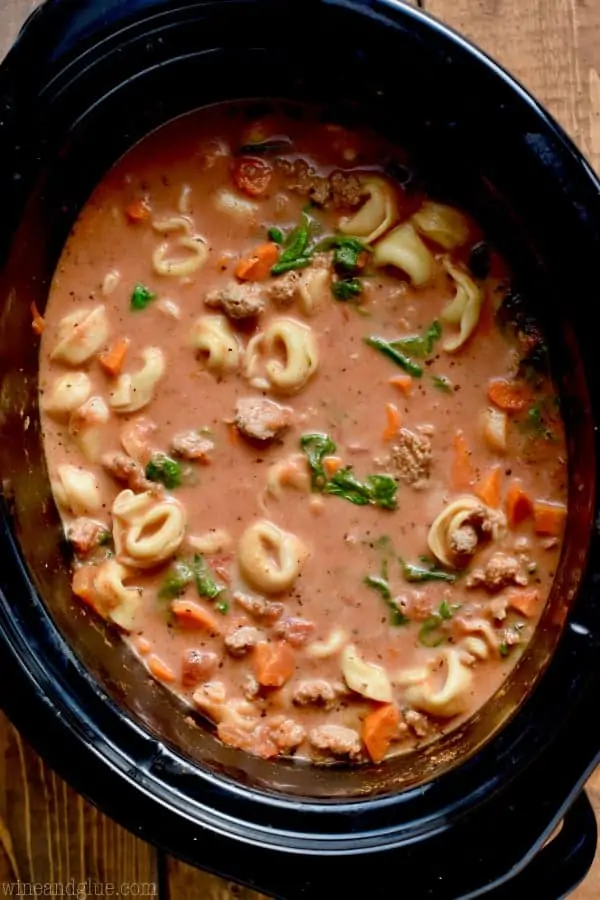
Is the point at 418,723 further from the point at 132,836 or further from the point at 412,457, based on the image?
the point at 132,836

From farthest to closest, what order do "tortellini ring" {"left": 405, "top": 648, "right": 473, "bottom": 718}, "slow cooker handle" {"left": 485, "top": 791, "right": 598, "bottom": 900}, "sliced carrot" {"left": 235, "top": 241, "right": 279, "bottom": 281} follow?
"sliced carrot" {"left": 235, "top": 241, "right": 279, "bottom": 281}, "tortellini ring" {"left": 405, "top": 648, "right": 473, "bottom": 718}, "slow cooker handle" {"left": 485, "top": 791, "right": 598, "bottom": 900}

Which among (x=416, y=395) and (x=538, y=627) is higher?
(x=416, y=395)

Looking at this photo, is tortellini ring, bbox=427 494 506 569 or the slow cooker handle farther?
tortellini ring, bbox=427 494 506 569

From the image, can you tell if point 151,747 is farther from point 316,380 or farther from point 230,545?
point 316,380

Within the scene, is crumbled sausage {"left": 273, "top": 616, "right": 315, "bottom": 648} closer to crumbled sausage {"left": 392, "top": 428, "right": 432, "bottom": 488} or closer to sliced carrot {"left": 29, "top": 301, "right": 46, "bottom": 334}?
crumbled sausage {"left": 392, "top": 428, "right": 432, "bottom": 488}

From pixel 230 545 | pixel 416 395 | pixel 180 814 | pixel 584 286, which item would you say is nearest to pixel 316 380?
pixel 416 395

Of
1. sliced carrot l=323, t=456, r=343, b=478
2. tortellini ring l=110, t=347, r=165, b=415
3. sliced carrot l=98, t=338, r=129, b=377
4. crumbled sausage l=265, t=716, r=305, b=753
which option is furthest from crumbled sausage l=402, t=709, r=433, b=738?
sliced carrot l=98, t=338, r=129, b=377

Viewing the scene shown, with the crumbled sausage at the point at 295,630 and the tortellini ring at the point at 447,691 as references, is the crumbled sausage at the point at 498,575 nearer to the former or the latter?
the tortellini ring at the point at 447,691
